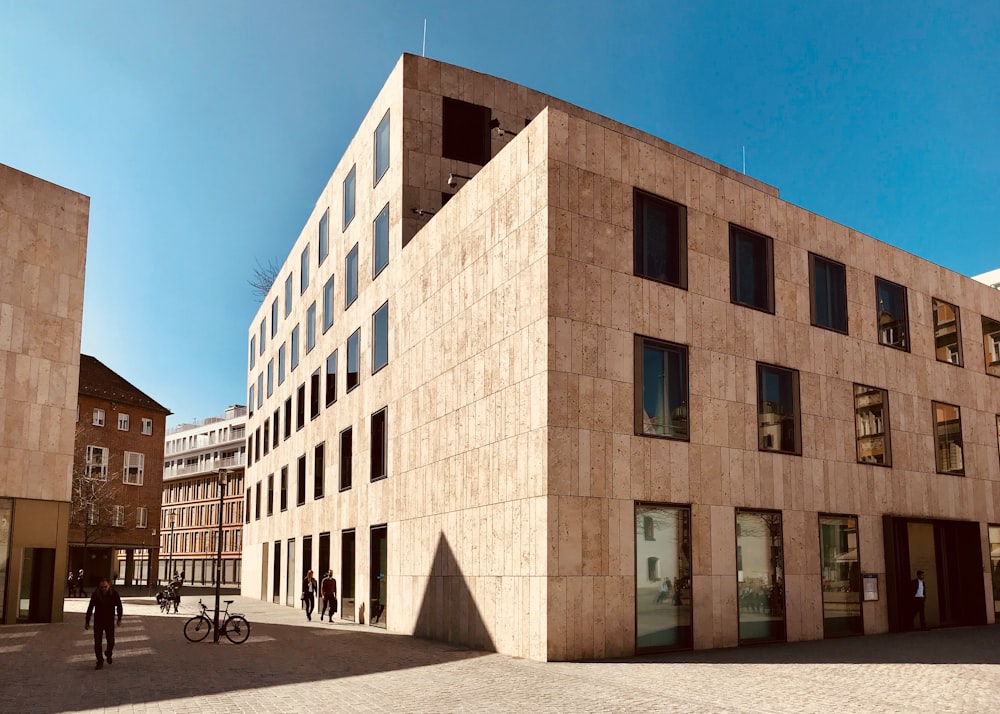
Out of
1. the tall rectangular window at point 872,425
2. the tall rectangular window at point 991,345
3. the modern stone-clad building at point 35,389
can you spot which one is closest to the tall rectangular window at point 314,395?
the modern stone-clad building at point 35,389

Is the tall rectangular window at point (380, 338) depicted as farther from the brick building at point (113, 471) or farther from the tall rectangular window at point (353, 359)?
the brick building at point (113, 471)

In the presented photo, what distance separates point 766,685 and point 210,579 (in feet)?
342

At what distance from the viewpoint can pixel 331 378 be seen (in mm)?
36938

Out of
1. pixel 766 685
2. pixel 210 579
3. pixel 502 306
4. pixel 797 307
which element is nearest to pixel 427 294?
pixel 502 306

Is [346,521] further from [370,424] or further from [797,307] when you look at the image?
[797,307]

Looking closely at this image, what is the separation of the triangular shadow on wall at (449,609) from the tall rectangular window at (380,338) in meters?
7.99

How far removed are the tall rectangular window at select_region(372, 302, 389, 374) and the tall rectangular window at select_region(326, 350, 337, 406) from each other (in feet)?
18.9

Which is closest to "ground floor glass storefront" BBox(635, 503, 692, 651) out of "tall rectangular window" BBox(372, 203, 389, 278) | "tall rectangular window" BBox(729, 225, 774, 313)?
"tall rectangular window" BBox(729, 225, 774, 313)

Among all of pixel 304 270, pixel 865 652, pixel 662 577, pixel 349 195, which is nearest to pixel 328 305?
pixel 349 195

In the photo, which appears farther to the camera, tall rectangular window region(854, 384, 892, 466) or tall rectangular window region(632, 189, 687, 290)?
tall rectangular window region(854, 384, 892, 466)

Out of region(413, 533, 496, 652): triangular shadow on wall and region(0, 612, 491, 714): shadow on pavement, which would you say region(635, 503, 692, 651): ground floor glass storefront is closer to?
region(413, 533, 496, 652): triangular shadow on wall

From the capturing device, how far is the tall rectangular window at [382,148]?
30.8 meters

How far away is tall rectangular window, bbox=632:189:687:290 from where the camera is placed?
2120 cm

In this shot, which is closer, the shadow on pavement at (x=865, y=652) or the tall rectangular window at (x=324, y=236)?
the shadow on pavement at (x=865, y=652)
